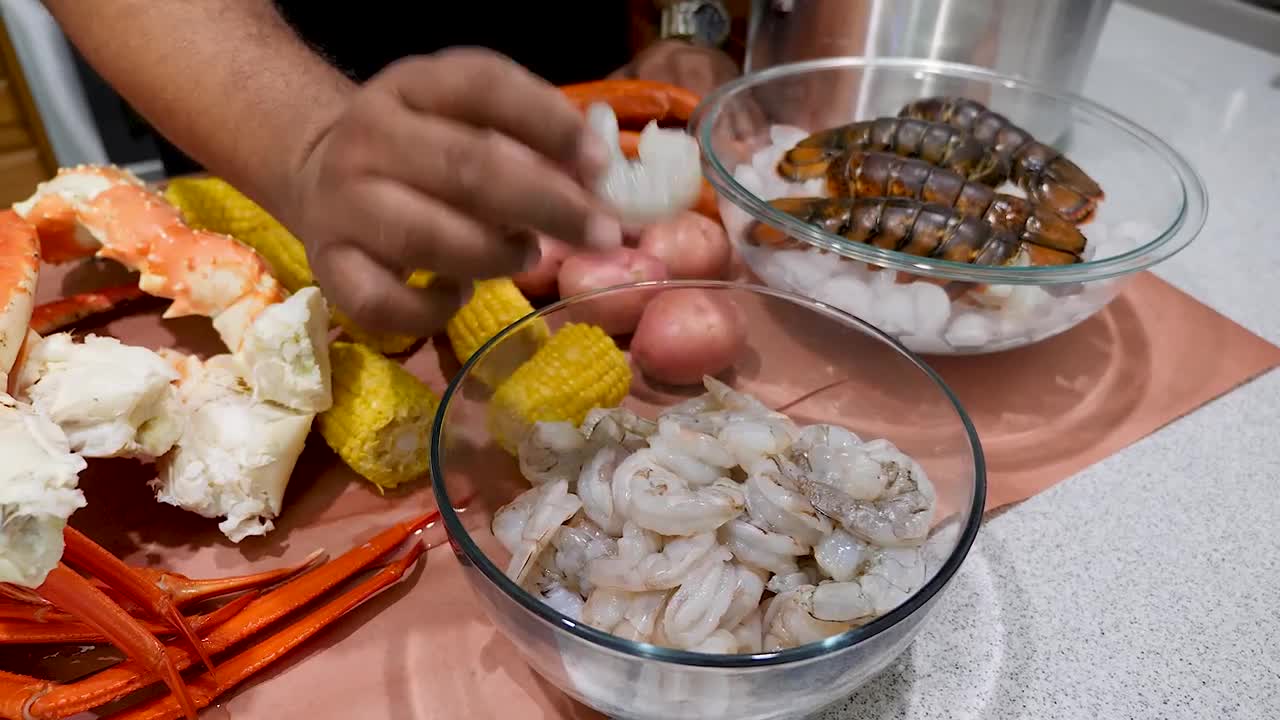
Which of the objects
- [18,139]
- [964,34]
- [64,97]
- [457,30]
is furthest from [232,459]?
[18,139]

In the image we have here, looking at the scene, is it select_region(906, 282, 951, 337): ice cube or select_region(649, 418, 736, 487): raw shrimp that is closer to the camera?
select_region(649, 418, 736, 487): raw shrimp

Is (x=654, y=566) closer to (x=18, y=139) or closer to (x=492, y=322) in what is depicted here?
(x=492, y=322)

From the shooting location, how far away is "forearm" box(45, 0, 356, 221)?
678 millimetres

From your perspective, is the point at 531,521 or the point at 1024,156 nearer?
the point at 531,521

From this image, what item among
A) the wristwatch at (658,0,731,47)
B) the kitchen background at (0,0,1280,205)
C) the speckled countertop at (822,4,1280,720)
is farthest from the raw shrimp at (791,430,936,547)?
the kitchen background at (0,0,1280,205)

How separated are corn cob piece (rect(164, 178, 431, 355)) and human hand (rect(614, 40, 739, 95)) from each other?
1.79 ft

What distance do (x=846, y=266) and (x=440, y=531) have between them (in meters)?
0.41

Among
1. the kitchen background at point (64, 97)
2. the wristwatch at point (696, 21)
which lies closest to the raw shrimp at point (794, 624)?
the wristwatch at point (696, 21)

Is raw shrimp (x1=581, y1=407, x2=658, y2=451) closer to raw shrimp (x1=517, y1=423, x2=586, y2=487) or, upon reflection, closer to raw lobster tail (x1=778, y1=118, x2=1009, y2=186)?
raw shrimp (x1=517, y1=423, x2=586, y2=487)

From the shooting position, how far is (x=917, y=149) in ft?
3.06

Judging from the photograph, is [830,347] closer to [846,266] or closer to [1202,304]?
[846,266]

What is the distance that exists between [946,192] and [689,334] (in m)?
0.32

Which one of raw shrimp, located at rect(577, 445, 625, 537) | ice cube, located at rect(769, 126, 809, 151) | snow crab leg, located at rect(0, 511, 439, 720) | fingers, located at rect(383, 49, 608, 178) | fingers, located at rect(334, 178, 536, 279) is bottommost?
snow crab leg, located at rect(0, 511, 439, 720)

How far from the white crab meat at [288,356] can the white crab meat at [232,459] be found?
1 centimetres
